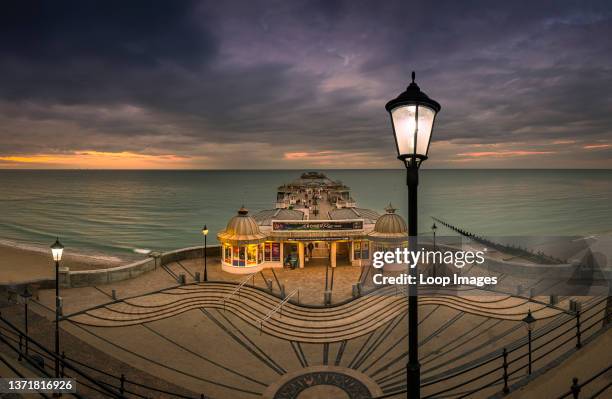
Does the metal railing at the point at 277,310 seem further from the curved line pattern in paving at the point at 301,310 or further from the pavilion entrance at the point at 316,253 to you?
the pavilion entrance at the point at 316,253

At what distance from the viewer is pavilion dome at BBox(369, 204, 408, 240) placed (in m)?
26.3

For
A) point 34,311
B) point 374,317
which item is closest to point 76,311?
point 34,311

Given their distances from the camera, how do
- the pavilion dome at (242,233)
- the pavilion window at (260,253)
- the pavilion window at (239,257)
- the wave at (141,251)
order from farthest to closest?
the wave at (141,251), the pavilion window at (260,253), the pavilion window at (239,257), the pavilion dome at (242,233)

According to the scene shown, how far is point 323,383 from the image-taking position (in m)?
13.3

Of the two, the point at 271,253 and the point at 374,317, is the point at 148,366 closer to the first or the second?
the point at 374,317

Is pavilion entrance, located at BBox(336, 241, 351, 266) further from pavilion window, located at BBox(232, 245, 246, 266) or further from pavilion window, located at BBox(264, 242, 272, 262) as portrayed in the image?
pavilion window, located at BBox(232, 245, 246, 266)

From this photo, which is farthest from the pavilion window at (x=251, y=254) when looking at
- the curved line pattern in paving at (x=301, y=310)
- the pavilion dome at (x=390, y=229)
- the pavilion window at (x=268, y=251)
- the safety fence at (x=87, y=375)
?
the safety fence at (x=87, y=375)

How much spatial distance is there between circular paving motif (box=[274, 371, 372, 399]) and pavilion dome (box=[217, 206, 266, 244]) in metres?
13.0

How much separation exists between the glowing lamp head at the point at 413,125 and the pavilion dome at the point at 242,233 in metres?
21.4

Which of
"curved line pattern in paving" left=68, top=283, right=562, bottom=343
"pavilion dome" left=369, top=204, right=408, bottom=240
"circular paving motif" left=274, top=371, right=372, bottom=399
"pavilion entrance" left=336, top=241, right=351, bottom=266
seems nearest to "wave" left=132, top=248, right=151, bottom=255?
"curved line pattern in paving" left=68, top=283, right=562, bottom=343

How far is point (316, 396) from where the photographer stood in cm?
1252

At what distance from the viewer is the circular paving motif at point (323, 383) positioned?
1257cm

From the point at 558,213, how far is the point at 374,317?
86276mm

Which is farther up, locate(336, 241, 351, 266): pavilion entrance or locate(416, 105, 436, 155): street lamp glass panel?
locate(416, 105, 436, 155): street lamp glass panel
